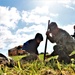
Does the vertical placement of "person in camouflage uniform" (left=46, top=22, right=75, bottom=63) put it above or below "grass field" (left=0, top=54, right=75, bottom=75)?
above

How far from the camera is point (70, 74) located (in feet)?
21.2

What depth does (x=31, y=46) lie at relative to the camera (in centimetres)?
955

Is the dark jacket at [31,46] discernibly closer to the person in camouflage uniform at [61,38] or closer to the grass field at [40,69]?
the person in camouflage uniform at [61,38]

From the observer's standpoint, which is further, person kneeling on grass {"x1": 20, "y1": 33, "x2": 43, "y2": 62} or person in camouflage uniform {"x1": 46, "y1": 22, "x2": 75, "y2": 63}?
person kneeling on grass {"x1": 20, "y1": 33, "x2": 43, "y2": 62}

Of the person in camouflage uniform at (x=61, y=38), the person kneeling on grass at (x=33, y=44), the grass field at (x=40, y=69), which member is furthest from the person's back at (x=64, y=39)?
the grass field at (x=40, y=69)

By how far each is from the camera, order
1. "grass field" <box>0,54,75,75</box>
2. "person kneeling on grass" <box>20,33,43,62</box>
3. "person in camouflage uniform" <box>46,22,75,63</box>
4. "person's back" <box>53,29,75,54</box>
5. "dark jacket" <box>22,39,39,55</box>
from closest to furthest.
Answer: "grass field" <box>0,54,75,75</box>
"person in camouflage uniform" <box>46,22,75,63</box>
"person's back" <box>53,29,75,54</box>
"person kneeling on grass" <box>20,33,43,62</box>
"dark jacket" <box>22,39,39,55</box>

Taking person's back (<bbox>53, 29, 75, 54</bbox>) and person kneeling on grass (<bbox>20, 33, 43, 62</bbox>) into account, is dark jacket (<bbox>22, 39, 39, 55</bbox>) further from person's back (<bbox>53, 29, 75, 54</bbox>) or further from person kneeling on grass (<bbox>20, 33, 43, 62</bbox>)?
person's back (<bbox>53, 29, 75, 54</bbox>)

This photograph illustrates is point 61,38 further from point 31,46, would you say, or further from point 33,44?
point 31,46

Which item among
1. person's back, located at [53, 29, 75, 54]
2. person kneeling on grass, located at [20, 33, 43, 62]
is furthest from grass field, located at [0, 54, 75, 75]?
person kneeling on grass, located at [20, 33, 43, 62]

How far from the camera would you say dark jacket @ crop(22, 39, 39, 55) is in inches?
372

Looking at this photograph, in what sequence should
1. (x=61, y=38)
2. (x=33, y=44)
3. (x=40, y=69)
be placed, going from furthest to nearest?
(x=33, y=44)
(x=61, y=38)
(x=40, y=69)

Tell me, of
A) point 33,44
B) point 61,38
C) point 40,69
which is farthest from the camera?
point 33,44

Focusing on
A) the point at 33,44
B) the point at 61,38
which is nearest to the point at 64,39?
the point at 61,38

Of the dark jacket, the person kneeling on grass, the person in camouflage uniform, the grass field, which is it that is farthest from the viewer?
the dark jacket
